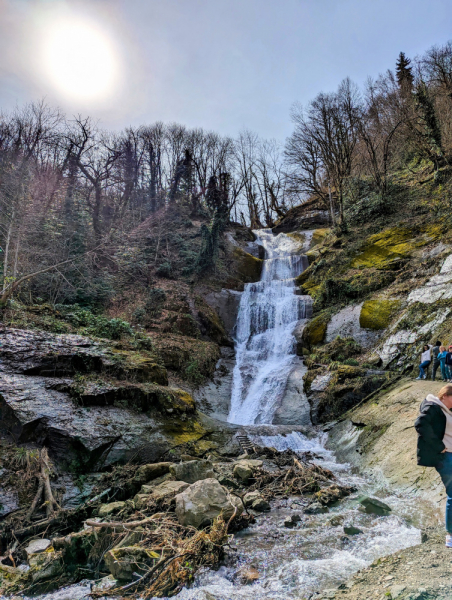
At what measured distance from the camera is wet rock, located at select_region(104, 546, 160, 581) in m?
3.83

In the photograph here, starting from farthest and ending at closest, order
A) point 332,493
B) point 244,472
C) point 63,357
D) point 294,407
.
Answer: point 294,407 < point 63,357 < point 244,472 < point 332,493

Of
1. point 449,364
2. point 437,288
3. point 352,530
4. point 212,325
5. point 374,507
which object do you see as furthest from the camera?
point 212,325

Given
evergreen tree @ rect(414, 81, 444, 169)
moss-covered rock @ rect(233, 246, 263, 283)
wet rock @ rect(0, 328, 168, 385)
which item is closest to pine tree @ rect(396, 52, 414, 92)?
evergreen tree @ rect(414, 81, 444, 169)

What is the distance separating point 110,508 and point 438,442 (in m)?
5.23

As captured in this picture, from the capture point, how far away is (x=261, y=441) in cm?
1059

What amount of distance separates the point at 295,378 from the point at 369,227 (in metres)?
12.2

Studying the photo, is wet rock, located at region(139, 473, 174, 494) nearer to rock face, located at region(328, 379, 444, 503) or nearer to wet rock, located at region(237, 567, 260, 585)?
wet rock, located at region(237, 567, 260, 585)

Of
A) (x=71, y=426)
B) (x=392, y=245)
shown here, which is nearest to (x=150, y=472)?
(x=71, y=426)

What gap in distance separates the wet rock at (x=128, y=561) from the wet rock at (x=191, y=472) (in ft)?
7.63

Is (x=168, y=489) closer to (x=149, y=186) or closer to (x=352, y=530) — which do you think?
(x=352, y=530)

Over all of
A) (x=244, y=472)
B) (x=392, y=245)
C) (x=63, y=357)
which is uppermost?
(x=392, y=245)

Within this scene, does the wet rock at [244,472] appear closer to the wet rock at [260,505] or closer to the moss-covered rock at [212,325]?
the wet rock at [260,505]

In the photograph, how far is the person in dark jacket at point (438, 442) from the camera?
3287mm

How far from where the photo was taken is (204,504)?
188 inches
